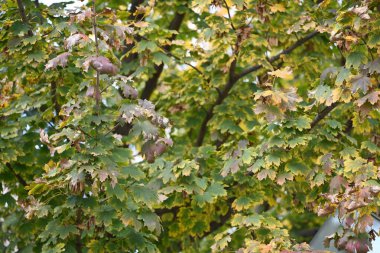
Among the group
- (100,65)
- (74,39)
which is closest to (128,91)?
(100,65)

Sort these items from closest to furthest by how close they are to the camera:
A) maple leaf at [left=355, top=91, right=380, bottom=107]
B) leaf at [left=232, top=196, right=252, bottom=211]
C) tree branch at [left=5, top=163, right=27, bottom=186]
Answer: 1. maple leaf at [left=355, top=91, right=380, bottom=107]
2. leaf at [left=232, top=196, right=252, bottom=211]
3. tree branch at [left=5, top=163, right=27, bottom=186]

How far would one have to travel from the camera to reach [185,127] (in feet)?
22.7

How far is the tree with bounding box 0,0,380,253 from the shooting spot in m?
4.52

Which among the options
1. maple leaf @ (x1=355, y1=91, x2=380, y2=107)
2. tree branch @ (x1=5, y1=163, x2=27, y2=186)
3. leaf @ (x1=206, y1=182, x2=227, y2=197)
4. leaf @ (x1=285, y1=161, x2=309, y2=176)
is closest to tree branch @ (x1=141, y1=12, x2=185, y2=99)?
tree branch @ (x1=5, y1=163, x2=27, y2=186)

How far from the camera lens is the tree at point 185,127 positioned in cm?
452

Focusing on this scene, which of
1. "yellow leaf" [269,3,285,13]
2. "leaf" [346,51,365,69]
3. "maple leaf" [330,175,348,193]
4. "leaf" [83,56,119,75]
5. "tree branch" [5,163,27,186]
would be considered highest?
"leaf" [83,56,119,75]

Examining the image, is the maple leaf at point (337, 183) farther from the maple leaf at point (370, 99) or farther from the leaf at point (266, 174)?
the maple leaf at point (370, 99)

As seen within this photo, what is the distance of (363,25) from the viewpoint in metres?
5.02

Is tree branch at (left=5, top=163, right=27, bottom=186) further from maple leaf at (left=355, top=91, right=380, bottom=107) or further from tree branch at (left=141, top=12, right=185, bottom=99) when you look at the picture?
maple leaf at (left=355, top=91, right=380, bottom=107)

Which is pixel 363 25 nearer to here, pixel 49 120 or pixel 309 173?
pixel 309 173

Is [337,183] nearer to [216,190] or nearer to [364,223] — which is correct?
[364,223]

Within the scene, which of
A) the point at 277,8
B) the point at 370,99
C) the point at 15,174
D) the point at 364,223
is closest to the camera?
the point at 364,223

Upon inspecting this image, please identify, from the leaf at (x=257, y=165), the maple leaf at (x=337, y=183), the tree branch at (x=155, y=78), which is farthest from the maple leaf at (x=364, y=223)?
the tree branch at (x=155, y=78)

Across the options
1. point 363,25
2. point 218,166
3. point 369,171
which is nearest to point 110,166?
point 218,166
